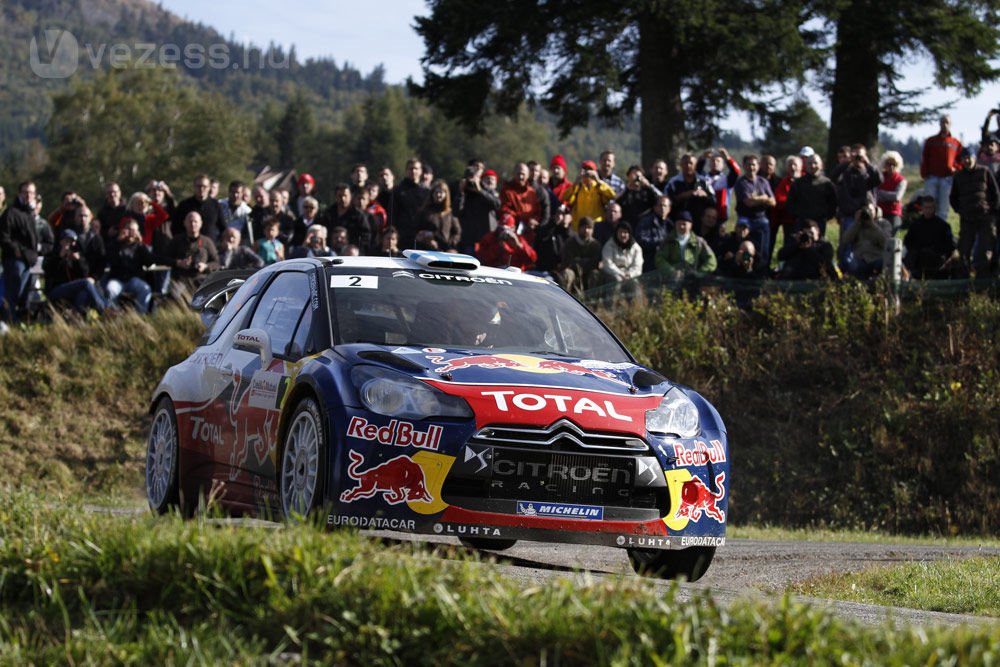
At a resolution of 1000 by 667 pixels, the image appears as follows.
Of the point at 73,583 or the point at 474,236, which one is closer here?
the point at 73,583

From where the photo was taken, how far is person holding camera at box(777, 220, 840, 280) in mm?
17938

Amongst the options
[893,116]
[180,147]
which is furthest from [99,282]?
[180,147]

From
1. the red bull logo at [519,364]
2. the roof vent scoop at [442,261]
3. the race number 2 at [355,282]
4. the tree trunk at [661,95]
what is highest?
the tree trunk at [661,95]

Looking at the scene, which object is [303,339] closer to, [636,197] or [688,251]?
[688,251]

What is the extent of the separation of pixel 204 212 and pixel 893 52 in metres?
19.9

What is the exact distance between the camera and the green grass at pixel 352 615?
4066 millimetres

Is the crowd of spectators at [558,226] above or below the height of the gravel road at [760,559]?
above

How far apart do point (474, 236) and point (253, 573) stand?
15.5m

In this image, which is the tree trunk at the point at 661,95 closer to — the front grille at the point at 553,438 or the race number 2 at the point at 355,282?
the race number 2 at the point at 355,282

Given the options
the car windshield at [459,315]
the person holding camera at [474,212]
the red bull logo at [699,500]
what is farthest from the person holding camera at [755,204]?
the red bull logo at [699,500]

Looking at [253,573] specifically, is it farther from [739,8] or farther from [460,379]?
[739,8]

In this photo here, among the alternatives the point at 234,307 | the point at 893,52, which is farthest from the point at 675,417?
the point at 893,52

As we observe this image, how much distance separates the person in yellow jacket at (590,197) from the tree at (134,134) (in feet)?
319

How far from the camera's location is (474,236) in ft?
66.3
